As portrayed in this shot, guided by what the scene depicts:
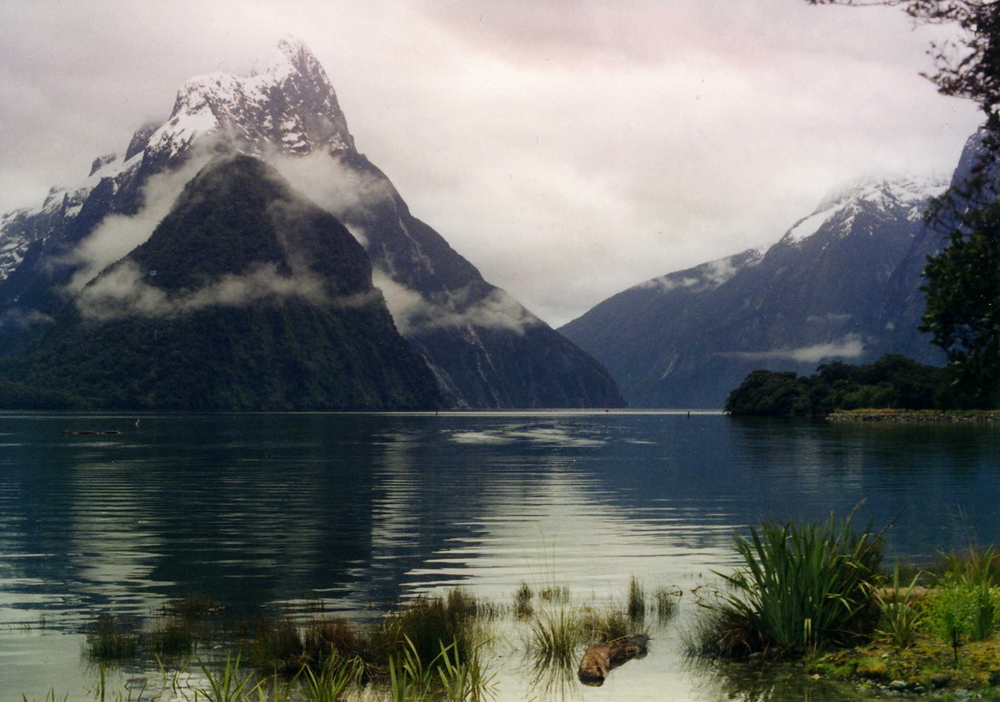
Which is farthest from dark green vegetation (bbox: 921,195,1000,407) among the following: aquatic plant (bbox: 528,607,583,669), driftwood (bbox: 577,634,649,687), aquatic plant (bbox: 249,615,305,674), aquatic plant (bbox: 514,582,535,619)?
aquatic plant (bbox: 249,615,305,674)

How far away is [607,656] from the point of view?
15195 mm

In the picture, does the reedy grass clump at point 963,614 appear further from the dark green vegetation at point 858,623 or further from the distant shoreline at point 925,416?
the distant shoreline at point 925,416

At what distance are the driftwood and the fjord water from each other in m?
0.27

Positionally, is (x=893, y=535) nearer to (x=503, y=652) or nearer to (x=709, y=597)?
(x=709, y=597)

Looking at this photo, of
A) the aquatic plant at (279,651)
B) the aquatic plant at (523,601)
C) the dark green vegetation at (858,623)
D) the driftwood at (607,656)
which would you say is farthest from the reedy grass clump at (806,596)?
the aquatic plant at (279,651)

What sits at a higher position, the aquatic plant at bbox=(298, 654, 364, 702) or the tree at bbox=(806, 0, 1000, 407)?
the tree at bbox=(806, 0, 1000, 407)

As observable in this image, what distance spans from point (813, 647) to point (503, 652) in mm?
5033

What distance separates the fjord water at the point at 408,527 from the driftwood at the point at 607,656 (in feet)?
0.88

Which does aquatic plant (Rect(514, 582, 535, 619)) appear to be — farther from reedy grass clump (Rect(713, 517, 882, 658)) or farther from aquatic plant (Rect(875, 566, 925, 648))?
aquatic plant (Rect(875, 566, 925, 648))

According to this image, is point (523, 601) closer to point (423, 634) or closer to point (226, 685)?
point (423, 634)

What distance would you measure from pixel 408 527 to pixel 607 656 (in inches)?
923

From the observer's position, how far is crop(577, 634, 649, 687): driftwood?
14383 millimetres

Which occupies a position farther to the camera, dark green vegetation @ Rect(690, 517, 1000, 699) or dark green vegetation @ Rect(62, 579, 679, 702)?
dark green vegetation @ Rect(62, 579, 679, 702)

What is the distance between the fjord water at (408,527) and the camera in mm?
20375
